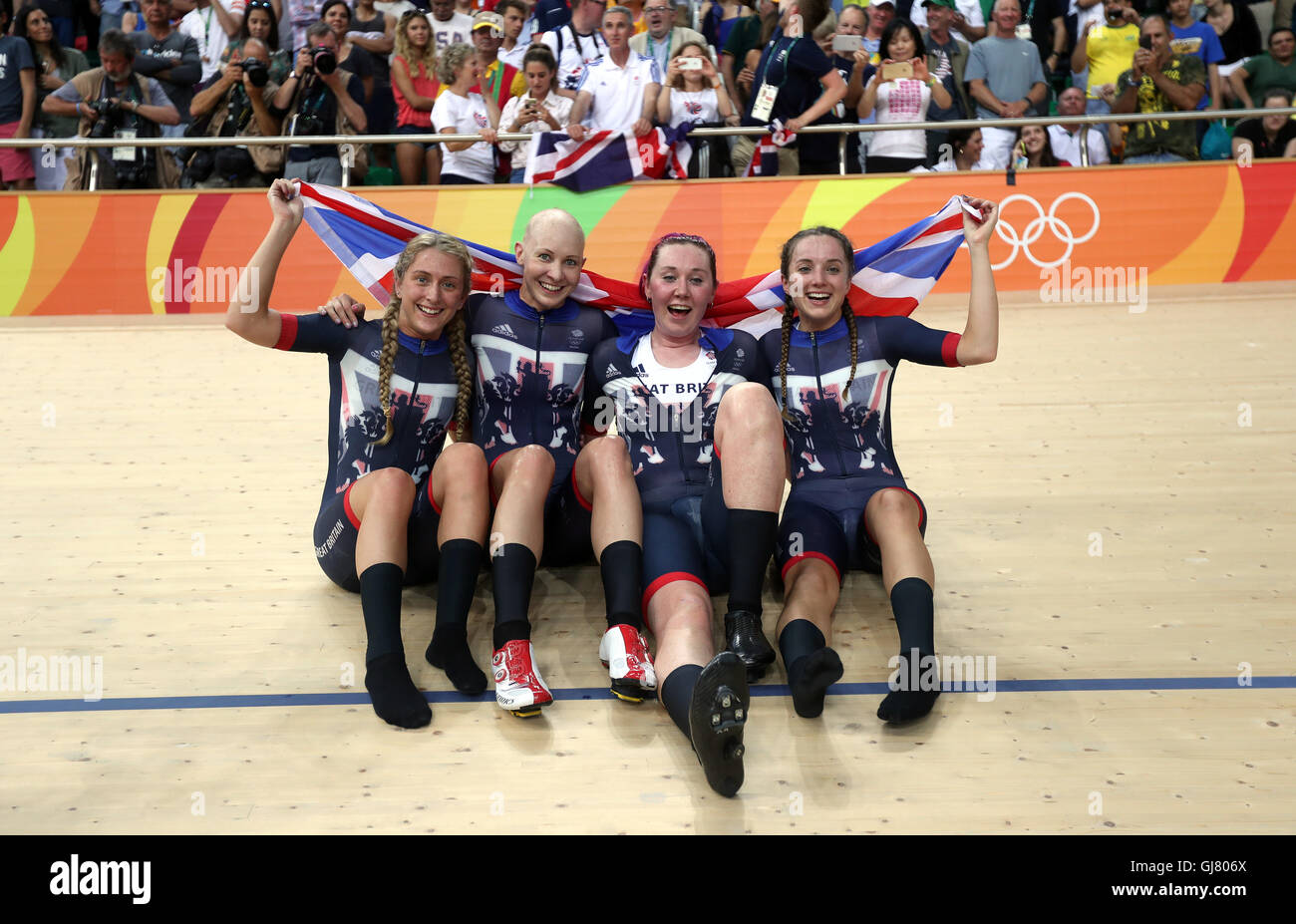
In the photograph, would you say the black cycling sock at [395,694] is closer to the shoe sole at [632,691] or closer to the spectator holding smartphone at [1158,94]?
the shoe sole at [632,691]

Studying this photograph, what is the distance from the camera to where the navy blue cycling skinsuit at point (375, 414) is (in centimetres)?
340

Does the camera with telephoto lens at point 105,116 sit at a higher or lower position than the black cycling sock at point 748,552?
higher

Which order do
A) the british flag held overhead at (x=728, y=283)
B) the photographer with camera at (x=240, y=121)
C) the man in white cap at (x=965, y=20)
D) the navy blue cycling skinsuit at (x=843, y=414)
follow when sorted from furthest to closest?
the man in white cap at (x=965, y=20)
the photographer with camera at (x=240, y=121)
the british flag held overhead at (x=728, y=283)
the navy blue cycling skinsuit at (x=843, y=414)

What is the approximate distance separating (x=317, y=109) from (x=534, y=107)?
→ 5.53 ft

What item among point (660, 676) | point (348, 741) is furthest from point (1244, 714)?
point (348, 741)

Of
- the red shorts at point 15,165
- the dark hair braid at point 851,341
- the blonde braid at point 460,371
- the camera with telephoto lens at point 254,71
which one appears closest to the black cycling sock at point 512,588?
the blonde braid at point 460,371

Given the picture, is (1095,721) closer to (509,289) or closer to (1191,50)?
(509,289)

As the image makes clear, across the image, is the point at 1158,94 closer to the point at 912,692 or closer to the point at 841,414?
the point at 841,414

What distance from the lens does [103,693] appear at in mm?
3176

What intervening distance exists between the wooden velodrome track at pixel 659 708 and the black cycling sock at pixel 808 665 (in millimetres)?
109

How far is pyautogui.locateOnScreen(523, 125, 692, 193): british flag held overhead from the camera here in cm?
795

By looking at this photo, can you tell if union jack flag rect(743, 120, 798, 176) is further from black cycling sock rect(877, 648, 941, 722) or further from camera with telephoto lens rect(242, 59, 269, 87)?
black cycling sock rect(877, 648, 941, 722)

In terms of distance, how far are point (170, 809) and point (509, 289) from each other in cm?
199

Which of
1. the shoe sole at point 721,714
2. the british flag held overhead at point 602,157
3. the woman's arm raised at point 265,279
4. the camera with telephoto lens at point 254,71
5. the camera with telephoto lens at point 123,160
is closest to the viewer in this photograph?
the shoe sole at point 721,714
